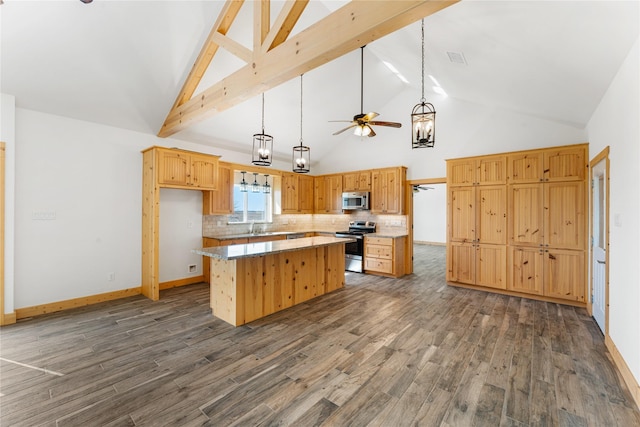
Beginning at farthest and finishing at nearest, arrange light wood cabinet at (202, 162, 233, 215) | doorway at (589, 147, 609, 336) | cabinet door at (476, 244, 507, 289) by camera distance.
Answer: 1. light wood cabinet at (202, 162, 233, 215)
2. cabinet door at (476, 244, 507, 289)
3. doorway at (589, 147, 609, 336)

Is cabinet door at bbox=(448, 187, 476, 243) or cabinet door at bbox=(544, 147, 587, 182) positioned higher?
cabinet door at bbox=(544, 147, 587, 182)

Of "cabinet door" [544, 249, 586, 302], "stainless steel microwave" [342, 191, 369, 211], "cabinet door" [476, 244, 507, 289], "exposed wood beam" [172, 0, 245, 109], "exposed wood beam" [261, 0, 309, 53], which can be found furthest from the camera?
"stainless steel microwave" [342, 191, 369, 211]

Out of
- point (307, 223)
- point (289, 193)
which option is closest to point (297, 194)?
point (289, 193)

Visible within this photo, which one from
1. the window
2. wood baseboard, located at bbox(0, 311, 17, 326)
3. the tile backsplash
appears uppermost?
the window

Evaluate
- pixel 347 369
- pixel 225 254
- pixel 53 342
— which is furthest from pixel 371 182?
pixel 53 342

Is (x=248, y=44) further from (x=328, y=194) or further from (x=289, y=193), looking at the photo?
(x=328, y=194)

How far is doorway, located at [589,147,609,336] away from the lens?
308 centimetres

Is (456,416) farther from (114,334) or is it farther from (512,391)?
(114,334)

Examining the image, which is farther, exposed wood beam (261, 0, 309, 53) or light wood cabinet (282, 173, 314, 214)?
light wood cabinet (282, 173, 314, 214)

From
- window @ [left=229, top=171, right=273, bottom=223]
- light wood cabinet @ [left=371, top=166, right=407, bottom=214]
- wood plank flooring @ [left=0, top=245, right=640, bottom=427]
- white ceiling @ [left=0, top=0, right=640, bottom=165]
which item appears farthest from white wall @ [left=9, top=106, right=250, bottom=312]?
light wood cabinet @ [left=371, top=166, right=407, bottom=214]

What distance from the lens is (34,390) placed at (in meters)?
2.20

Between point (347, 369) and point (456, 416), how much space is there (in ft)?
2.98

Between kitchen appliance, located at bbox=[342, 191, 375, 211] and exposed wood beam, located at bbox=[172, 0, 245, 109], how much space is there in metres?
4.01

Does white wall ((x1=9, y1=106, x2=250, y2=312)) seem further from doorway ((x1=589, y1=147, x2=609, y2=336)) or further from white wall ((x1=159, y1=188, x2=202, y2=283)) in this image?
doorway ((x1=589, y1=147, x2=609, y2=336))
